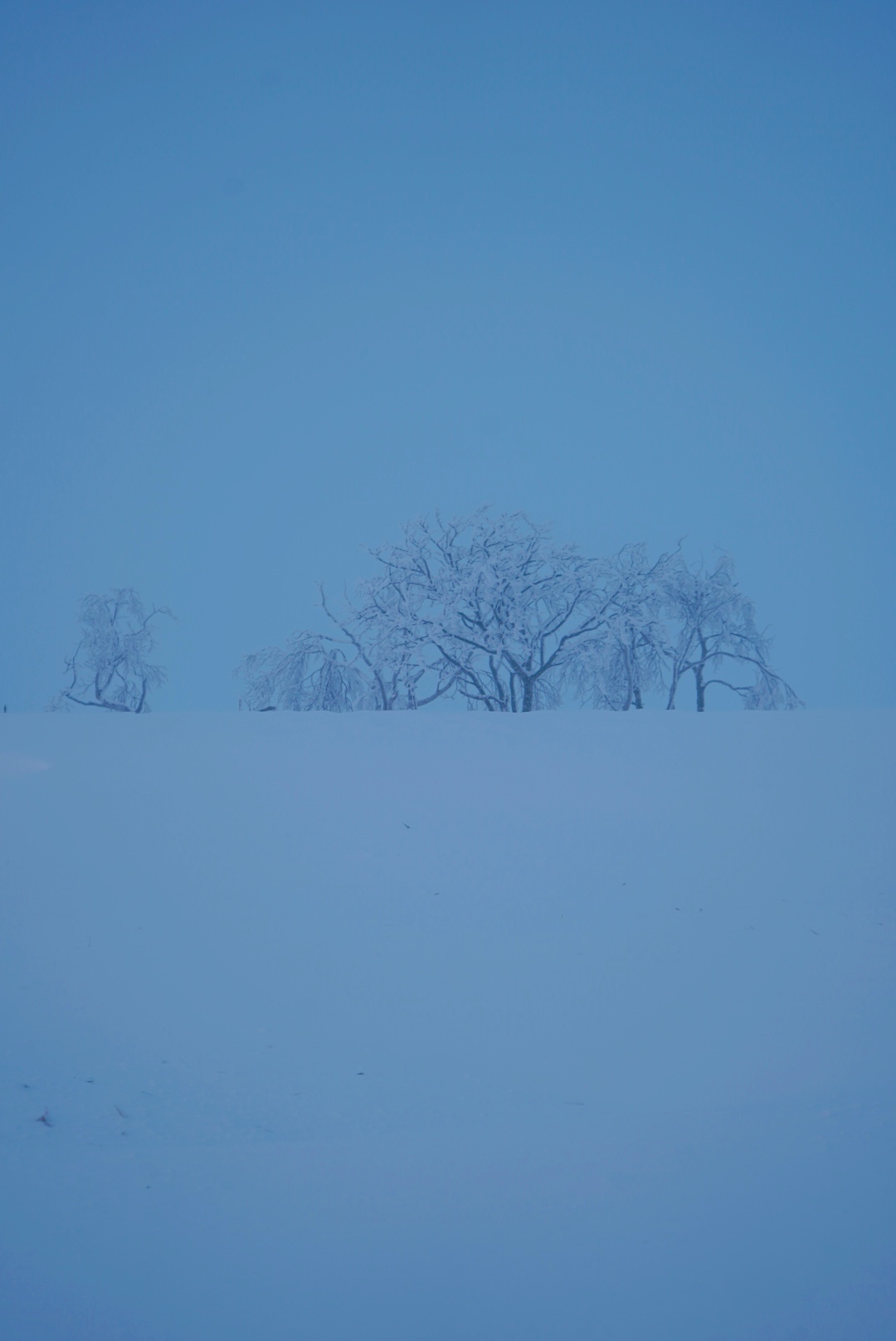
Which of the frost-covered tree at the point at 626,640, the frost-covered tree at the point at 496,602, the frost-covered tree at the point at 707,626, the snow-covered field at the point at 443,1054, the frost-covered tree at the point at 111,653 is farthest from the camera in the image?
the frost-covered tree at the point at 111,653

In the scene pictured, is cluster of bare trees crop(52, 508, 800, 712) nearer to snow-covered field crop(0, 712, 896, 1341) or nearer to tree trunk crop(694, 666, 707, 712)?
tree trunk crop(694, 666, 707, 712)

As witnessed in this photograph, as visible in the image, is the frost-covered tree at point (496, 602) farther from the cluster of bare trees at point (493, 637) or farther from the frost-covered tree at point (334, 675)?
the frost-covered tree at point (334, 675)

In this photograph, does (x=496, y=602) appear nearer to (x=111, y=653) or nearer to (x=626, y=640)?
(x=626, y=640)

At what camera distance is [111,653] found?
14.6m

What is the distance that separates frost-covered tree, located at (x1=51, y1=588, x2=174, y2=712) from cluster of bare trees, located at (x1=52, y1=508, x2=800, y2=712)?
0.07 feet

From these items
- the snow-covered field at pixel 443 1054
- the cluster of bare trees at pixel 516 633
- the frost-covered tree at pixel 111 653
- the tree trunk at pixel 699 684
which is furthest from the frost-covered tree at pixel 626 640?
the frost-covered tree at pixel 111 653

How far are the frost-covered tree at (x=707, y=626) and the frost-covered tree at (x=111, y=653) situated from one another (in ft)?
27.9

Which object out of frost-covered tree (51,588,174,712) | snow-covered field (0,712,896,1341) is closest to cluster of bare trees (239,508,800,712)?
frost-covered tree (51,588,174,712)

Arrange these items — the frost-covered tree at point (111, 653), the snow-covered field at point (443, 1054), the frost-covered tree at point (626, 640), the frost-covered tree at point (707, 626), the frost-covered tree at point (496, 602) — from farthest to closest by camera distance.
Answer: the frost-covered tree at point (111, 653) < the frost-covered tree at point (707, 626) < the frost-covered tree at point (626, 640) < the frost-covered tree at point (496, 602) < the snow-covered field at point (443, 1054)

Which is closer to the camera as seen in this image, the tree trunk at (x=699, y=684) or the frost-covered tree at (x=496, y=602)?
the frost-covered tree at (x=496, y=602)

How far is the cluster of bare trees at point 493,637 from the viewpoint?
11.8 m

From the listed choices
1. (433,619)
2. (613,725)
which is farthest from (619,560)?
(613,725)

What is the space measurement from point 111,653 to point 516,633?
7.37 meters

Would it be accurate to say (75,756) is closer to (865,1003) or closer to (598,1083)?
(598,1083)
